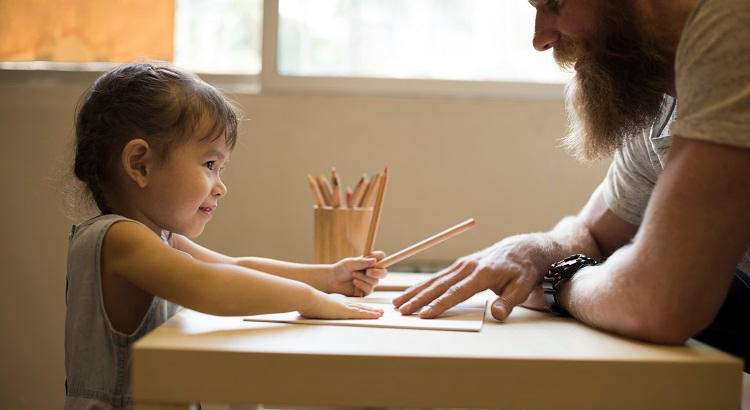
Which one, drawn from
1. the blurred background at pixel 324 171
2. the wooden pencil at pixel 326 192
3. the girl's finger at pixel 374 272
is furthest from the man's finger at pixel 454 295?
the blurred background at pixel 324 171

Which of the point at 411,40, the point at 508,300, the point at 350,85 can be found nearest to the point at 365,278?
the point at 508,300

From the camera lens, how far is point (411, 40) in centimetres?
247

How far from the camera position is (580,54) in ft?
4.21

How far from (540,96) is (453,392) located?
1.77 m

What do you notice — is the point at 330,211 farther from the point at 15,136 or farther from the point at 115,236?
the point at 15,136

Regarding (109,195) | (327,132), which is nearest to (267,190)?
(327,132)

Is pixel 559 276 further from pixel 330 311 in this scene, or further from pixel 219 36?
pixel 219 36

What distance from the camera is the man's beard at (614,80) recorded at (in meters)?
1.17

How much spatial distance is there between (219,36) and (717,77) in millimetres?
1863

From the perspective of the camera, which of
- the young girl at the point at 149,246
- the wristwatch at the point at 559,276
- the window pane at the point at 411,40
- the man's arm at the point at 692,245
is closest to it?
the man's arm at the point at 692,245

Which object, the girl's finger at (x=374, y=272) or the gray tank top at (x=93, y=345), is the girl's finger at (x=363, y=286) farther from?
the gray tank top at (x=93, y=345)

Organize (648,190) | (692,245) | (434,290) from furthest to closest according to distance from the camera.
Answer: (648,190)
(434,290)
(692,245)

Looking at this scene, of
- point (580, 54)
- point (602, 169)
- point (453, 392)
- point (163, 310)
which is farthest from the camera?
point (602, 169)

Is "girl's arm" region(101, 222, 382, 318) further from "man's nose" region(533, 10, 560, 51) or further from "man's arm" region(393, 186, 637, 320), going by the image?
"man's nose" region(533, 10, 560, 51)
